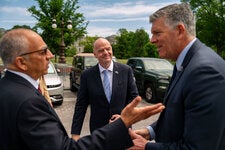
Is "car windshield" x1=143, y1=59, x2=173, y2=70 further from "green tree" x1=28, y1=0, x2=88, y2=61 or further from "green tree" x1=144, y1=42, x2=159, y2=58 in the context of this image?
"green tree" x1=144, y1=42, x2=159, y2=58

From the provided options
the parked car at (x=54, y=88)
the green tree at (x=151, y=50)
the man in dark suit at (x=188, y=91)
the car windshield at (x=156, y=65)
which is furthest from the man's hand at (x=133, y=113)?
the green tree at (x=151, y=50)

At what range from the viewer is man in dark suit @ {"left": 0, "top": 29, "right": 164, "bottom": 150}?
1.56m

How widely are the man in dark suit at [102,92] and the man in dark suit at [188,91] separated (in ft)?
4.60

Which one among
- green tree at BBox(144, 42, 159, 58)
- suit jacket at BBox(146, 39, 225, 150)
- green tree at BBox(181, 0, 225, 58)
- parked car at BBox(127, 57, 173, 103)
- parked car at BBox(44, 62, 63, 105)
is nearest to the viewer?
suit jacket at BBox(146, 39, 225, 150)

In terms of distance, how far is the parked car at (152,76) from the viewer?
1006 cm

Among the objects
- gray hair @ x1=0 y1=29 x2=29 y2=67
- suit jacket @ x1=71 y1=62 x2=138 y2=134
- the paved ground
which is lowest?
the paved ground

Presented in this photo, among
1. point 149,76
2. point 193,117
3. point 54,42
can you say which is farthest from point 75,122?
point 54,42

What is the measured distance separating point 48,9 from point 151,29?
28502 millimetres

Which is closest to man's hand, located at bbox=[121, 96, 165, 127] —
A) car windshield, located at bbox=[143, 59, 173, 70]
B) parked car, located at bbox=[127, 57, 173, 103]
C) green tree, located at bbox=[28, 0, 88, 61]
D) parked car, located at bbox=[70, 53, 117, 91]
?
parked car, located at bbox=[127, 57, 173, 103]

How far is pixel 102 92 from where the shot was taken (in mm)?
3424

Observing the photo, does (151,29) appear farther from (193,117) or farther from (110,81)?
(110,81)

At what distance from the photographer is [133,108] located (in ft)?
5.76

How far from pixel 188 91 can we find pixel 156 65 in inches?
391

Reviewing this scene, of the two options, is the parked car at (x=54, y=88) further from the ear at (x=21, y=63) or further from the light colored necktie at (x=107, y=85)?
the ear at (x=21, y=63)
